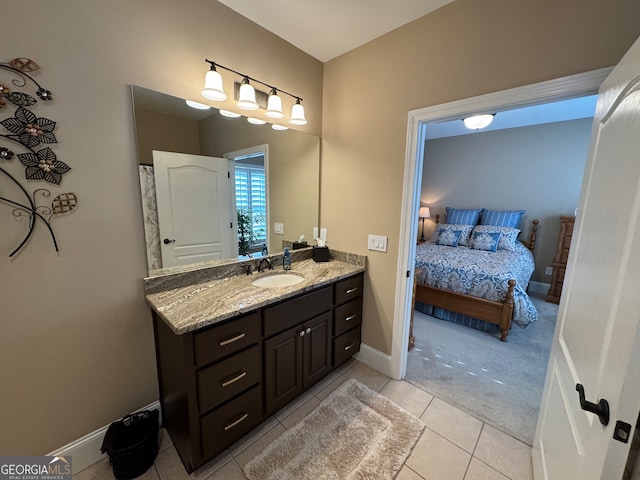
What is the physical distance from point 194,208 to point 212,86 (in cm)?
74

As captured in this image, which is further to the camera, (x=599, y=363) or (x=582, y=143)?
(x=582, y=143)

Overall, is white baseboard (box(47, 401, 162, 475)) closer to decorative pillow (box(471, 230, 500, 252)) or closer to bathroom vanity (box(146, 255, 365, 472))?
bathroom vanity (box(146, 255, 365, 472))

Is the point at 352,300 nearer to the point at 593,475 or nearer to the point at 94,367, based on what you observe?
the point at 593,475

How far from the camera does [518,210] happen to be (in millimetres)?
4211

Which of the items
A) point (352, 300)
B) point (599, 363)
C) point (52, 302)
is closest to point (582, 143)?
point (352, 300)

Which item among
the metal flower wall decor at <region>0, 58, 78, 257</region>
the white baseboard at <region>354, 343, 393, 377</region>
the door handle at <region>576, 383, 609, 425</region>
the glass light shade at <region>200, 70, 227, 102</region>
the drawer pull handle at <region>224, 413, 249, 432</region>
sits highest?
the glass light shade at <region>200, 70, 227, 102</region>

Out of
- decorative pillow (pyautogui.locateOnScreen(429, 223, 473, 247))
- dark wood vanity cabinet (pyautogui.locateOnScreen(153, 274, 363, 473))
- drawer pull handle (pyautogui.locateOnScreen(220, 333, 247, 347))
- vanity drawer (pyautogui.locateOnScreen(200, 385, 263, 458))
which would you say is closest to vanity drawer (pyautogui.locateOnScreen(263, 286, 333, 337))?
dark wood vanity cabinet (pyautogui.locateOnScreen(153, 274, 363, 473))

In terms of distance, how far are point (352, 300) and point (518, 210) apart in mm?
3834

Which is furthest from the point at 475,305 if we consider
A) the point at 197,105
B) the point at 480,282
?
the point at 197,105

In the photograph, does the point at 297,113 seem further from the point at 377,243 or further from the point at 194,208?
the point at 377,243

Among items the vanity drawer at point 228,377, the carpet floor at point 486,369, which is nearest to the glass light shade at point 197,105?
the vanity drawer at point 228,377

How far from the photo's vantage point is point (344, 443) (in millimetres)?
1522

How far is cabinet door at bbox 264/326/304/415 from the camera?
1.52 meters

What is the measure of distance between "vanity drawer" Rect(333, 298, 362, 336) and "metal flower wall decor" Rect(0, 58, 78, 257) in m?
1.70
